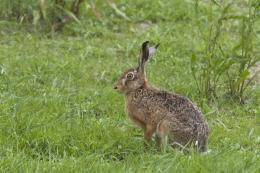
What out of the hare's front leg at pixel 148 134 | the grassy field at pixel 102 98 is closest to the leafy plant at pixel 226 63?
the grassy field at pixel 102 98

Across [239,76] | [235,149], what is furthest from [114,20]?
[235,149]

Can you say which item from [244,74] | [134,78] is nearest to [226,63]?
[244,74]

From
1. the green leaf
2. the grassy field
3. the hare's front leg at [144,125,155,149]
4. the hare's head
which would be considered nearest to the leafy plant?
the green leaf

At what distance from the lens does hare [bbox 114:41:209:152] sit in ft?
18.9

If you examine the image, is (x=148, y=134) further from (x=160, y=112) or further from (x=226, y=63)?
(x=226, y=63)

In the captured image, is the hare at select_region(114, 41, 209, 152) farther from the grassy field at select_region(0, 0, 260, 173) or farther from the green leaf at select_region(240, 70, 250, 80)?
the green leaf at select_region(240, 70, 250, 80)

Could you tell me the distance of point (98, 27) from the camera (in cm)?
954

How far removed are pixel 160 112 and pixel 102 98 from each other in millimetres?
1321

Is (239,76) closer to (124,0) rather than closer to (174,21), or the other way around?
(174,21)

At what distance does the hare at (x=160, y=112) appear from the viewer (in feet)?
18.9

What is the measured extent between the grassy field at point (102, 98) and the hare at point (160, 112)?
163 mm

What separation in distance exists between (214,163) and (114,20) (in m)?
4.87

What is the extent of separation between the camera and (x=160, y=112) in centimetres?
596

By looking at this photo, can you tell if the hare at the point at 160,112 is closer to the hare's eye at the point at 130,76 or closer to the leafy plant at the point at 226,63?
the hare's eye at the point at 130,76
